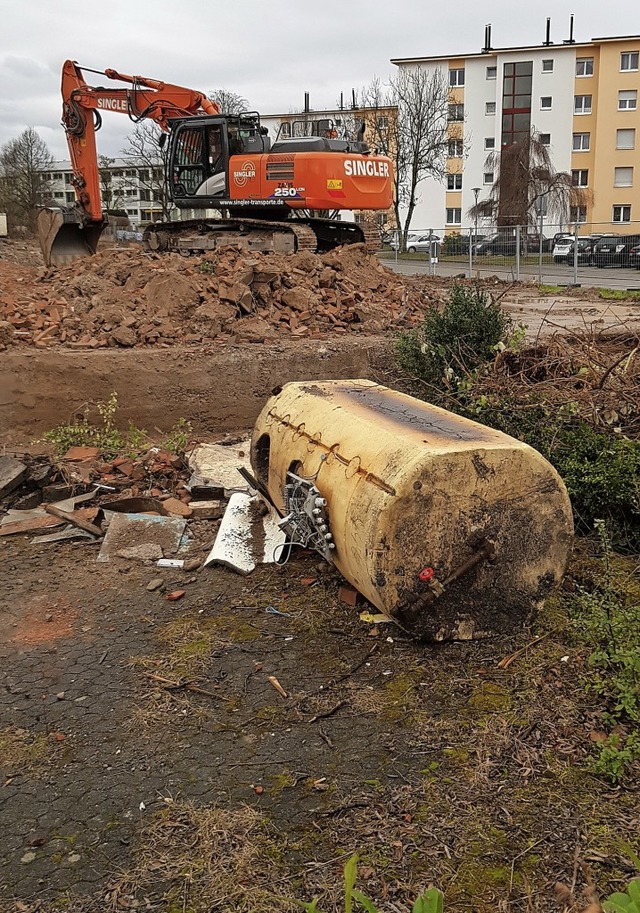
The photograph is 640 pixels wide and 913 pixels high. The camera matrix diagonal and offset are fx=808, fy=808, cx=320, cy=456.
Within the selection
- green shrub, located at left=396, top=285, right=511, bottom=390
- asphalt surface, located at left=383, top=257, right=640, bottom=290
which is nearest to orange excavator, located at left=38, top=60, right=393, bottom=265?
green shrub, located at left=396, top=285, right=511, bottom=390

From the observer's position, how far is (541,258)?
22.5m

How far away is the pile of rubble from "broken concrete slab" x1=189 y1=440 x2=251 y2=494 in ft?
8.28

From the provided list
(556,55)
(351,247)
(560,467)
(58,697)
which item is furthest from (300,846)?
(556,55)

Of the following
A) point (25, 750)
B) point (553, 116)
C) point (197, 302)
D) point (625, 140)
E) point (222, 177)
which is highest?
point (553, 116)

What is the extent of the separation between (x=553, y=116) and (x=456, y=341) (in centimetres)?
5369

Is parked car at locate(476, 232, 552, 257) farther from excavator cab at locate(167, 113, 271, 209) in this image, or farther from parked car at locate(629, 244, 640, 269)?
excavator cab at locate(167, 113, 271, 209)

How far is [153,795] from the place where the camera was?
3092 millimetres

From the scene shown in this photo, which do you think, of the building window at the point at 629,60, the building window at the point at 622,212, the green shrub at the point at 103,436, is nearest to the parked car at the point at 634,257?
the green shrub at the point at 103,436

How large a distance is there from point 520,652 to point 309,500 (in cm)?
135

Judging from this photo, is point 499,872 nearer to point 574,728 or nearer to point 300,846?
point 300,846

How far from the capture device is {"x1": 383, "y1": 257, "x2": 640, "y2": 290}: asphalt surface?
838 inches

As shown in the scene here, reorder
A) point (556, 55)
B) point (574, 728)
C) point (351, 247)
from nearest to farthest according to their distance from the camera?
point (574, 728) < point (351, 247) < point (556, 55)

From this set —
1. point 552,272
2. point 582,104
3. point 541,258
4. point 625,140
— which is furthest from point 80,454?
point 582,104

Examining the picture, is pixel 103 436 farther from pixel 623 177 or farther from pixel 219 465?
pixel 623 177
